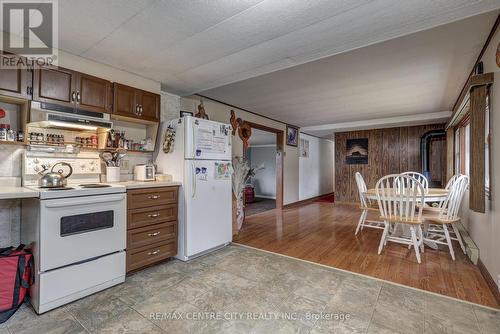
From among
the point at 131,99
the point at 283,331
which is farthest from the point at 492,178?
the point at 131,99

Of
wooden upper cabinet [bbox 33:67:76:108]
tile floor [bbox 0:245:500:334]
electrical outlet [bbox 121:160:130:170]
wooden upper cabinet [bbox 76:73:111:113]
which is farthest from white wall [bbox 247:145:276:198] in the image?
wooden upper cabinet [bbox 33:67:76:108]

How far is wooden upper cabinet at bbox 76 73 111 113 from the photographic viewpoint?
2.37 metres

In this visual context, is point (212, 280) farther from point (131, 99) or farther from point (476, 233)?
point (476, 233)

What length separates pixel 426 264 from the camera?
2.61m

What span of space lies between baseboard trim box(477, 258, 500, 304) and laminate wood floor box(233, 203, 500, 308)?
0.03 metres

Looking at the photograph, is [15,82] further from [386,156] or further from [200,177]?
[386,156]

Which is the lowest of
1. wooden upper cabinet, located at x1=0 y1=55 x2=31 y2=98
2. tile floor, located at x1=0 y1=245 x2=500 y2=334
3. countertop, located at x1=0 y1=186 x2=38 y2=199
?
tile floor, located at x1=0 y1=245 x2=500 y2=334

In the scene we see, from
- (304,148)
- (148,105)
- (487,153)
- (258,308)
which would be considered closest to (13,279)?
(258,308)

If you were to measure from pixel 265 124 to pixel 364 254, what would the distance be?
140 inches

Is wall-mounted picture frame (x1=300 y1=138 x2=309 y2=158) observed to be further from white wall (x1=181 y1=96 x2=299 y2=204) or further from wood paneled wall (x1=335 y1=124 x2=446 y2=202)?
wood paneled wall (x1=335 y1=124 x2=446 y2=202)

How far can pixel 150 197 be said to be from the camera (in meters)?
2.52

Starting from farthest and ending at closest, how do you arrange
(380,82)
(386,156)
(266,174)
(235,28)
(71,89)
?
(266,174) → (386,156) → (380,82) → (71,89) → (235,28)

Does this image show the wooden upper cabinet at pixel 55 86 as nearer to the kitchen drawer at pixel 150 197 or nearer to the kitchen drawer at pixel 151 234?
the kitchen drawer at pixel 150 197

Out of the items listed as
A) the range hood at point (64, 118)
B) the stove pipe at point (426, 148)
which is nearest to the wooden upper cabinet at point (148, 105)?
the range hood at point (64, 118)
